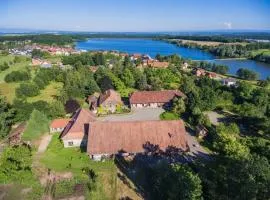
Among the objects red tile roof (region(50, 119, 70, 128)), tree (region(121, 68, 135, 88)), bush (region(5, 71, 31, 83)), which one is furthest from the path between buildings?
bush (region(5, 71, 31, 83))

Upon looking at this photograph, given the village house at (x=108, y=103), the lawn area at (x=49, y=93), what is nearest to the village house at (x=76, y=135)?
the village house at (x=108, y=103)

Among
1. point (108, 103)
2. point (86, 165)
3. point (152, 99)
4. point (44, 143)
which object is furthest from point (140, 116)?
point (86, 165)

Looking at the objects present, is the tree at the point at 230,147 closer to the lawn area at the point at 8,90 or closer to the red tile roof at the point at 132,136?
the red tile roof at the point at 132,136

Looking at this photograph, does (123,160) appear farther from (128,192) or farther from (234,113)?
(234,113)

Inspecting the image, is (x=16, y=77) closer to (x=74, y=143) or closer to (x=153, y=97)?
(x=153, y=97)

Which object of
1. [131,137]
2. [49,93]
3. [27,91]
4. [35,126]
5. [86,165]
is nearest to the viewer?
[86,165]

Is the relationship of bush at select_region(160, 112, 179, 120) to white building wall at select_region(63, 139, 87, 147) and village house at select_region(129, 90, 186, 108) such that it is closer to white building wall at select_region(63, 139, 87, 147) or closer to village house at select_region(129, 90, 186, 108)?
village house at select_region(129, 90, 186, 108)

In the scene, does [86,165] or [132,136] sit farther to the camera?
[132,136]

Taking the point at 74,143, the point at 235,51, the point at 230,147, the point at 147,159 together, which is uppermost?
the point at 230,147
